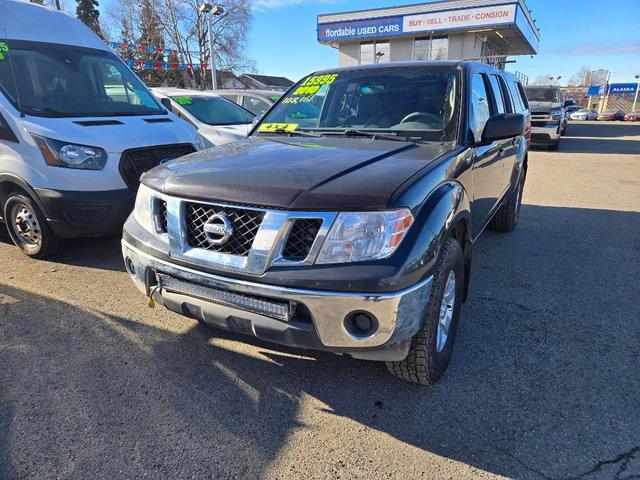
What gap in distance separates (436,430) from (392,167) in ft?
4.46

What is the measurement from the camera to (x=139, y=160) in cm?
Answer: 438

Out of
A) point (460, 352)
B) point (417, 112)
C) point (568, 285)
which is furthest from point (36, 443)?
point (568, 285)

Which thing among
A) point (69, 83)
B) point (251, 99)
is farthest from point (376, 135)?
point (251, 99)

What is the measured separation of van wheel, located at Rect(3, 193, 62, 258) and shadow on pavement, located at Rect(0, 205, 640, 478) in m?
0.83

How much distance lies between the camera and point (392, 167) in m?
2.33

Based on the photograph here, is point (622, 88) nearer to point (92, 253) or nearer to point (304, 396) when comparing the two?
point (92, 253)

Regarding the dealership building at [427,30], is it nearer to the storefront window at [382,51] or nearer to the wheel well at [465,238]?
the storefront window at [382,51]

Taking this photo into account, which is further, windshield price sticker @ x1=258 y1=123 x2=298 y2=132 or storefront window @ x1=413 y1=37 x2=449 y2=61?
storefront window @ x1=413 y1=37 x2=449 y2=61

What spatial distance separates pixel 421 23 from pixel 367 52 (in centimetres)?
397

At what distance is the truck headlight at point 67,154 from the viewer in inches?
158

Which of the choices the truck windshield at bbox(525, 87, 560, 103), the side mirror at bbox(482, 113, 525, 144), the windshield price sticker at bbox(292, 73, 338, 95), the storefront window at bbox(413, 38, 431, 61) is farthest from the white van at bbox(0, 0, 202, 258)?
the storefront window at bbox(413, 38, 431, 61)

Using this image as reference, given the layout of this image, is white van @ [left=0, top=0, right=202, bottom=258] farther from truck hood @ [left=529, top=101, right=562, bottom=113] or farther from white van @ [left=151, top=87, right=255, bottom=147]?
truck hood @ [left=529, top=101, right=562, bottom=113]

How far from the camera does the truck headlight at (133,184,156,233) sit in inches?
98.3

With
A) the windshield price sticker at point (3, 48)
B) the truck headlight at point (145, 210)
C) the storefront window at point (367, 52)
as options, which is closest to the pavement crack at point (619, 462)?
the truck headlight at point (145, 210)
